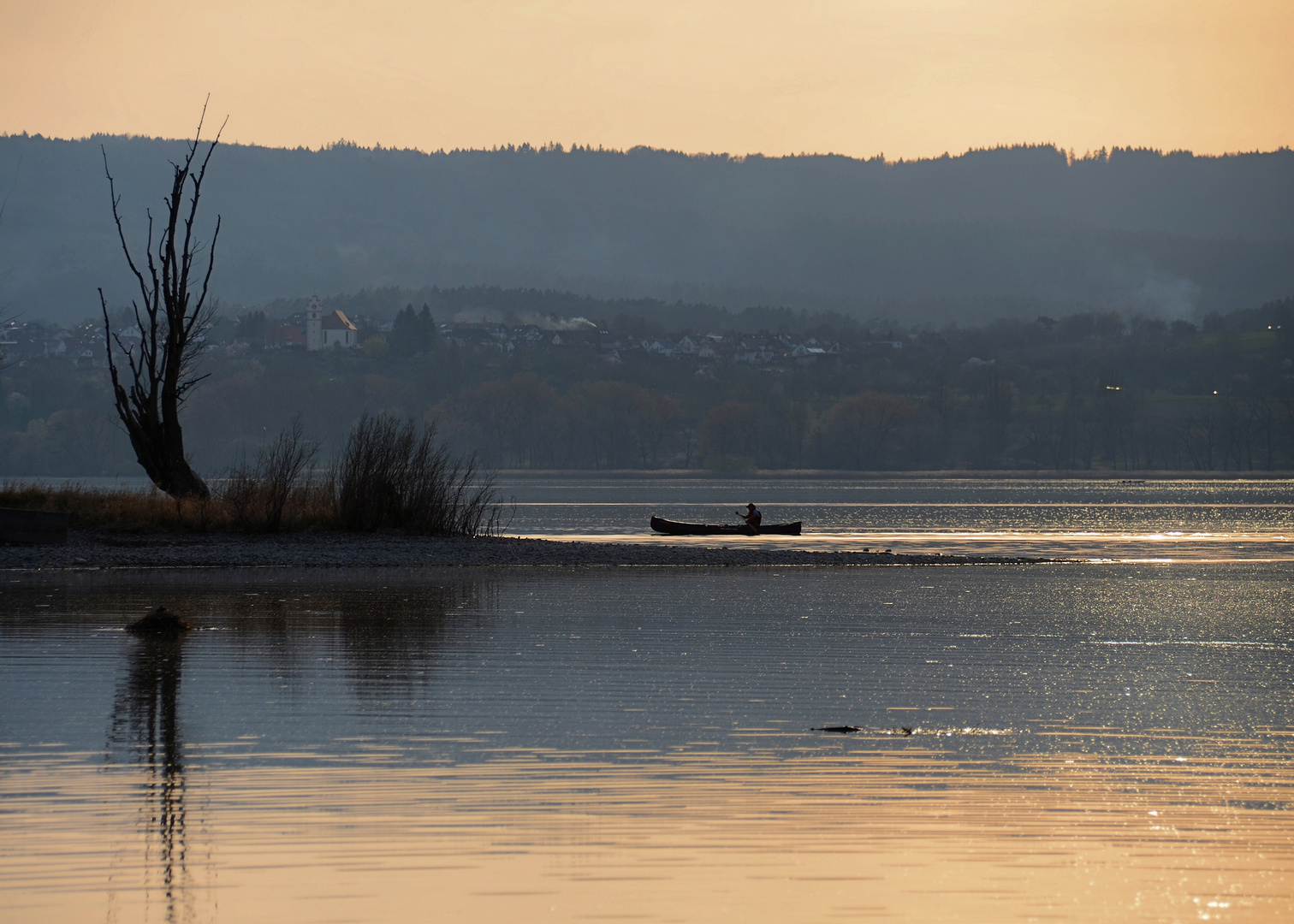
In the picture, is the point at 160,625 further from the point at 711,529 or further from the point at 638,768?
the point at 711,529

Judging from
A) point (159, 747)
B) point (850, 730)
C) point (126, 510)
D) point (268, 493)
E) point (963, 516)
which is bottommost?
point (963, 516)

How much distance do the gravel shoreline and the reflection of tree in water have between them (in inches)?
489

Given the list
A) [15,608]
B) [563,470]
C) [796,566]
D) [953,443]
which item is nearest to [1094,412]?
[953,443]

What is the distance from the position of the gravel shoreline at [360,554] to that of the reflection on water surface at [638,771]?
369 inches

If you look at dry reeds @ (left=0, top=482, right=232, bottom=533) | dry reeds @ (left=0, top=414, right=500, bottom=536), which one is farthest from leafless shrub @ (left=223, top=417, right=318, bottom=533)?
dry reeds @ (left=0, top=482, right=232, bottom=533)

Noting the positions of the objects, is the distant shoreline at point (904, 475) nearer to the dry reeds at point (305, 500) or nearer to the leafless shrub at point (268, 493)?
the dry reeds at point (305, 500)

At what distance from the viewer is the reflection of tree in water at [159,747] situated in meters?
7.42

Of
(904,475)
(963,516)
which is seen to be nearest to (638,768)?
(963,516)

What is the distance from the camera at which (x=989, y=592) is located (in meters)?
25.5

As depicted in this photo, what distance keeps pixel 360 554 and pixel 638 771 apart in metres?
20.9

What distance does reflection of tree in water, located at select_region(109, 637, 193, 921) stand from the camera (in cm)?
742

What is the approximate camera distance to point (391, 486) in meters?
32.9

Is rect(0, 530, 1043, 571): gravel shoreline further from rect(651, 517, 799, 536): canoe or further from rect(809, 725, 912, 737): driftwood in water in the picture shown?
rect(809, 725, 912, 737): driftwood in water

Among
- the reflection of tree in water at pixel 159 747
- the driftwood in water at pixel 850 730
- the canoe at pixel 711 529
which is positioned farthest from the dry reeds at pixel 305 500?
the driftwood in water at pixel 850 730
